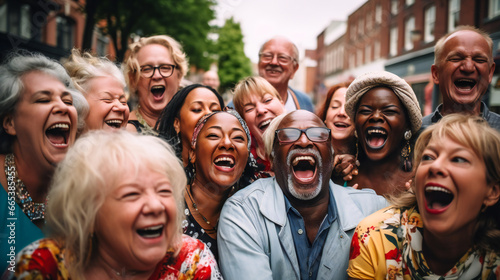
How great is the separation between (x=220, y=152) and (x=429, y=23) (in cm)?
1710

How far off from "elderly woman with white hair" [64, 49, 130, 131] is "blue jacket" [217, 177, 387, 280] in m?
1.38

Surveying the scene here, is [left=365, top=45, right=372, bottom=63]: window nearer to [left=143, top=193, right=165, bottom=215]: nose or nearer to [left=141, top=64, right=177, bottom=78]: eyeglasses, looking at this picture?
[left=141, top=64, right=177, bottom=78]: eyeglasses

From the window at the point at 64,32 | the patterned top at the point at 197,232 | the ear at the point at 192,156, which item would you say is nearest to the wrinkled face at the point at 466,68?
the ear at the point at 192,156

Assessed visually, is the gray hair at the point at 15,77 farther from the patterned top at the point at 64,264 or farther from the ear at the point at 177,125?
the ear at the point at 177,125

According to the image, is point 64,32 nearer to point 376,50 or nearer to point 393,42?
point 393,42

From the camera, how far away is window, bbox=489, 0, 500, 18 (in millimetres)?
12179

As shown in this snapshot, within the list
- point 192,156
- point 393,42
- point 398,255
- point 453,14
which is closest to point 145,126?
point 192,156

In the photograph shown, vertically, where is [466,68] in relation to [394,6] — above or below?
below

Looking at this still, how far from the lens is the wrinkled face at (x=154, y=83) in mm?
4312

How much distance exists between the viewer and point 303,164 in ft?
10.4

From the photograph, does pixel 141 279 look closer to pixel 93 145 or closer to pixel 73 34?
pixel 93 145

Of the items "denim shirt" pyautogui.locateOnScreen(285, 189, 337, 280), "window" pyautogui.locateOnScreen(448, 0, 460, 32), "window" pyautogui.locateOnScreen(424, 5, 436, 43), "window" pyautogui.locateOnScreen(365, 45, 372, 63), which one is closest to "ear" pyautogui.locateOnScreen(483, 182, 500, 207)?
"denim shirt" pyautogui.locateOnScreen(285, 189, 337, 280)

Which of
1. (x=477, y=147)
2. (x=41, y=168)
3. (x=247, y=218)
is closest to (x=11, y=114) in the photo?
(x=41, y=168)

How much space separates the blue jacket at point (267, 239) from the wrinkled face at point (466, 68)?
158cm
